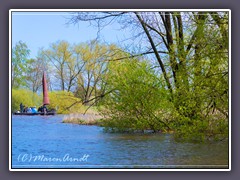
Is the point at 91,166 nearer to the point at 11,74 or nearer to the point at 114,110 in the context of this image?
the point at 114,110

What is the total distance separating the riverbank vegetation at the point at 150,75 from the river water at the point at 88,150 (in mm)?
185

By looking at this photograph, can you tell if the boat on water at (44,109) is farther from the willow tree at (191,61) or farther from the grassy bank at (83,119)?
the willow tree at (191,61)

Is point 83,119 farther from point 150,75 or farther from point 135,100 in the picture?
point 150,75

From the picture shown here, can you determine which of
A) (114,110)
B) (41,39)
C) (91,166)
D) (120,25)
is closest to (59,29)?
(41,39)

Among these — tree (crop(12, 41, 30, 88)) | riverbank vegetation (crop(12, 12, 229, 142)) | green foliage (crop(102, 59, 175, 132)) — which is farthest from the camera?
green foliage (crop(102, 59, 175, 132))

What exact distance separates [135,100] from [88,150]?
100 cm

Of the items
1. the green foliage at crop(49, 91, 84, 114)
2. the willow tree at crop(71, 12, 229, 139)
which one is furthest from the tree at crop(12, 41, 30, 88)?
the willow tree at crop(71, 12, 229, 139)

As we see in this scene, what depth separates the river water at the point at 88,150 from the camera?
7.30 m

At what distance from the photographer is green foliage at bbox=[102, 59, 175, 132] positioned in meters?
7.69

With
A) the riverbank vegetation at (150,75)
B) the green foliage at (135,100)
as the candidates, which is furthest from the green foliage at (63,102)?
the green foliage at (135,100)

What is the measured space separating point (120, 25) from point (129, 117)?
1.27 m

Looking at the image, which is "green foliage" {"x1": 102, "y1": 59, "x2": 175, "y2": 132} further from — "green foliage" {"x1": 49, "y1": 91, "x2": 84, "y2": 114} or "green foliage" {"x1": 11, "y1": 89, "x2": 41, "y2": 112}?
"green foliage" {"x1": 11, "y1": 89, "x2": 41, "y2": 112}

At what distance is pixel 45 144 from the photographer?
738cm

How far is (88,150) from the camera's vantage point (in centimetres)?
736
